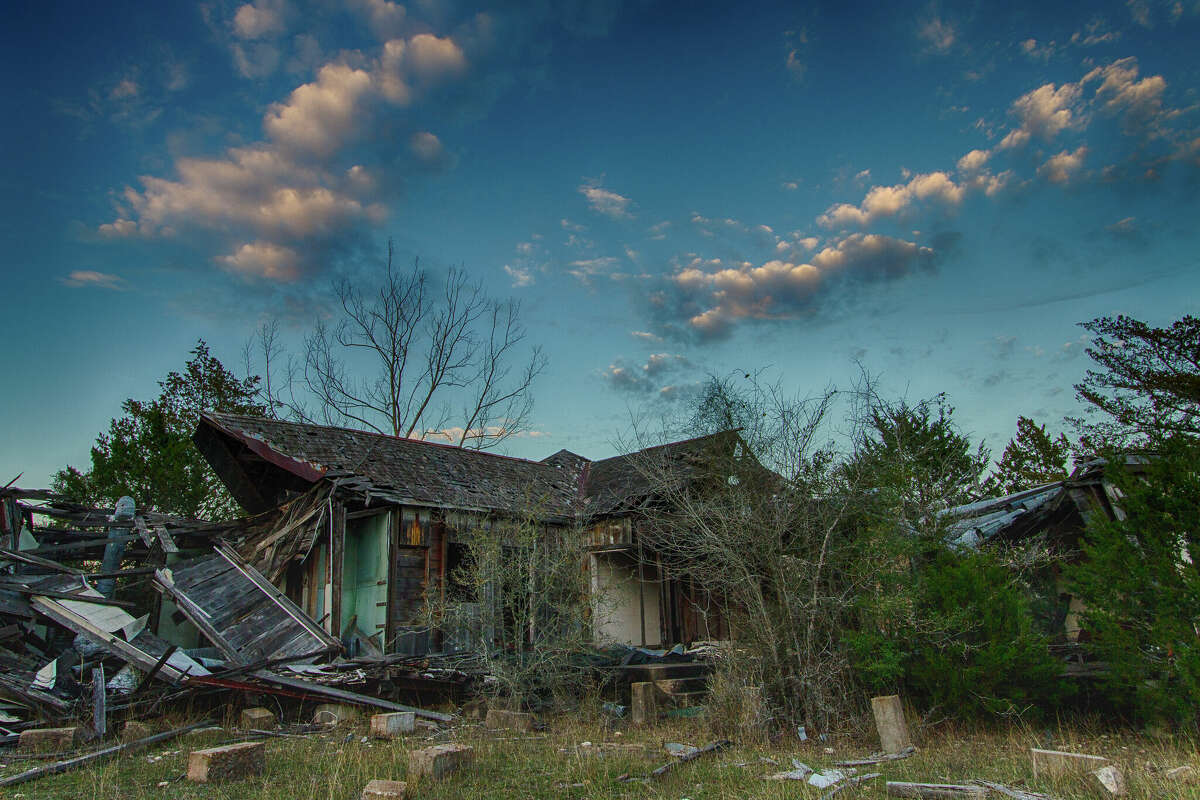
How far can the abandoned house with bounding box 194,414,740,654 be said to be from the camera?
40.8 feet

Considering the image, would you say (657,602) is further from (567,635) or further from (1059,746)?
(1059,746)

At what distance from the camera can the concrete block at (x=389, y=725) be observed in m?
7.68

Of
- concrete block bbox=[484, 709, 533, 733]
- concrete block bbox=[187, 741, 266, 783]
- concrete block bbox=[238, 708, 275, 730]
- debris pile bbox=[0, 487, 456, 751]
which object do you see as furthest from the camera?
concrete block bbox=[484, 709, 533, 733]

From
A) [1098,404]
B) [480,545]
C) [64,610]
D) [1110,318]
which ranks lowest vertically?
[64,610]

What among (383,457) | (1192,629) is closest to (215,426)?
(383,457)

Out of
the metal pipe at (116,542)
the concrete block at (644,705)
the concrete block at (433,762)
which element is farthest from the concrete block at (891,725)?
the metal pipe at (116,542)

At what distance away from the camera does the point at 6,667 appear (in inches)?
333

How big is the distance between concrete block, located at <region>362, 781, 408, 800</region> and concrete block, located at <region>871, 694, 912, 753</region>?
4.89 metres

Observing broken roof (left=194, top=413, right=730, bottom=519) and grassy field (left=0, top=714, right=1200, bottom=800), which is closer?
grassy field (left=0, top=714, right=1200, bottom=800)

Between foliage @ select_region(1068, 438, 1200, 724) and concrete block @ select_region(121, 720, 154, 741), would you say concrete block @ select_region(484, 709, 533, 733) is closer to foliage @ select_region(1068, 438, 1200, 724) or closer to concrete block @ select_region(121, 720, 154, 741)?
concrete block @ select_region(121, 720, 154, 741)

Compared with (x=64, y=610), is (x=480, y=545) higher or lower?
higher

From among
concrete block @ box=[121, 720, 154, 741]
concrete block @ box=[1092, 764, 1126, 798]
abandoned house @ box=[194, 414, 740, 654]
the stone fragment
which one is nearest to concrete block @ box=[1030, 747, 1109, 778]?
concrete block @ box=[1092, 764, 1126, 798]

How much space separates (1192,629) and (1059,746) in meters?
1.73

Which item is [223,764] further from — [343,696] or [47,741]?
[343,696]
